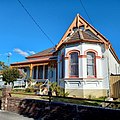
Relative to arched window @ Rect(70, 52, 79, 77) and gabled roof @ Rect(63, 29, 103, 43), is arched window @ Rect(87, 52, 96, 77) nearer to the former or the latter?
arched window @ Rect(70, 52, 79, 77)

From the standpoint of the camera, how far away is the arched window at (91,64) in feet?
51.0

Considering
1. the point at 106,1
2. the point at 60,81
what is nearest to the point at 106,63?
the point at 60,81

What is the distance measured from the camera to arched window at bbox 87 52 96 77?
15538 mm

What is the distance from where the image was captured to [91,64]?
51.5 feet

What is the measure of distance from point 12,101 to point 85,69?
24.4 feet

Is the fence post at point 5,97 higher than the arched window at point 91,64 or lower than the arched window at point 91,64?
lower

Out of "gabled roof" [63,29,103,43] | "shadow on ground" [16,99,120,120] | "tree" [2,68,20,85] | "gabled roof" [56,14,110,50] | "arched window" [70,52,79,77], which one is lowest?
"shadow on ground" [16,99,120,120]

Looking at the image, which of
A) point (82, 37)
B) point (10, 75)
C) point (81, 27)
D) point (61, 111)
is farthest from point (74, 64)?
point (10, 75)

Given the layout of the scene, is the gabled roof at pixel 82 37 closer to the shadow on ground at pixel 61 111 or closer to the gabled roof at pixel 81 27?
the gabled roof at pixel 81 27

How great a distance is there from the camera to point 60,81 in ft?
56.5

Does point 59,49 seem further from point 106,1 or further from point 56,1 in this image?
point 106,1

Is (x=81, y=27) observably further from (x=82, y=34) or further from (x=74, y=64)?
(x=74, y=64)

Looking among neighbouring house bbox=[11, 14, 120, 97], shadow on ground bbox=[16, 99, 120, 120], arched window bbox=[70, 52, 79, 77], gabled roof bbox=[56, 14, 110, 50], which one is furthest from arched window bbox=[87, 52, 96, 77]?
shadow on ground bbox=[16, 99, 120, 120]

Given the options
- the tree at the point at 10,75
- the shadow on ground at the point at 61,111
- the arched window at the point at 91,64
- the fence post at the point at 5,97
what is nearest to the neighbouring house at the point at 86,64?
the arched window at the point at 91,64
